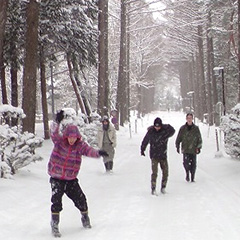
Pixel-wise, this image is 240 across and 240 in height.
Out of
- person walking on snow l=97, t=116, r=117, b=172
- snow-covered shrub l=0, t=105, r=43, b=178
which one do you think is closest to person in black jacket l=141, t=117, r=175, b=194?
snow-covered shrub l=0, t=105, r=43, b=178

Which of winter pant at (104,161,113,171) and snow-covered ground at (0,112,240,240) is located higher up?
winter pant at (104,161,113,171)

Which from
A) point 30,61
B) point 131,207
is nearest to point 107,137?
point 30,61

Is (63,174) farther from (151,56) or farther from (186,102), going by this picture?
(186,102)

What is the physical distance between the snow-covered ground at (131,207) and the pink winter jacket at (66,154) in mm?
900

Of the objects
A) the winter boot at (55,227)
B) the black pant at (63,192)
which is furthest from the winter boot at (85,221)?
the winter boot at (55,227)

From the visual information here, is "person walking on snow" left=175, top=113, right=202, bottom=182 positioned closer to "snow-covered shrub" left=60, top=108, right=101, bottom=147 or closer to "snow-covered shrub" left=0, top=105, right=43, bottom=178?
"snow-covered shrub" left=0, top=105, right=43, bottom=178

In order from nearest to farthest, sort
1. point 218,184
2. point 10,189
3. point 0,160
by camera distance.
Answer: point 10,189
point 0,160
point 218,184

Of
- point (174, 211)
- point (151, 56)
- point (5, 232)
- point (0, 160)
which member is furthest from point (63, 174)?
point (151, 56)

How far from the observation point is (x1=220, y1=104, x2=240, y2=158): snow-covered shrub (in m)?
11.3

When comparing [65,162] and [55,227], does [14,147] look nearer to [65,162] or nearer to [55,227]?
[65,162]

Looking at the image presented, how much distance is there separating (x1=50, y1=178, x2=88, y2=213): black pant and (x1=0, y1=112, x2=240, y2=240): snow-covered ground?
39 cm

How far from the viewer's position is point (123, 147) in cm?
1950

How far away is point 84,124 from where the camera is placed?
15156 mm

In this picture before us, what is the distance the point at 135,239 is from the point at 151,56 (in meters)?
43.2
